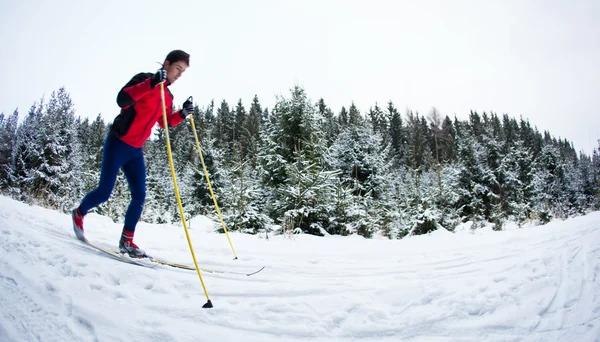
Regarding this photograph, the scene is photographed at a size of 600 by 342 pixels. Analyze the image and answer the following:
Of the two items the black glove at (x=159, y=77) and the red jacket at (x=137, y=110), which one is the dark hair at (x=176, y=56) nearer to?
the red jacket at (x=137, y=110)

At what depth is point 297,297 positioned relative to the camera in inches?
88.3

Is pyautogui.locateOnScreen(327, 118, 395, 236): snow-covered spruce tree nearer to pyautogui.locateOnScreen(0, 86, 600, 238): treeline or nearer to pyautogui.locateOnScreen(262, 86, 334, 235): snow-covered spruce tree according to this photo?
pyautogui.locateOnScreen(0, 86, 600, 238): treeline

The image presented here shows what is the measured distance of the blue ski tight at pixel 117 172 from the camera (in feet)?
9.94

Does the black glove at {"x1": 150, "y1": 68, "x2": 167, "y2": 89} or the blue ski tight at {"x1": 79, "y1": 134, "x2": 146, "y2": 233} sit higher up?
the black glove at {"x1": 150, "y1": 68, "x2": 167, "y2": 89}

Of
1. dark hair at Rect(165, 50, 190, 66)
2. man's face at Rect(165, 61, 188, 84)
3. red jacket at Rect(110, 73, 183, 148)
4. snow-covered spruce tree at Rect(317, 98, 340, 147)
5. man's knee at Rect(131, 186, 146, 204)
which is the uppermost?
snow-covered spruce tree at Rect(317, 98, 340, 147)

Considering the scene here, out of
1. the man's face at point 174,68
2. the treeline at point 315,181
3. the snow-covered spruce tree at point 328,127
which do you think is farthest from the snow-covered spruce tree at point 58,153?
the man's face at point 174,68

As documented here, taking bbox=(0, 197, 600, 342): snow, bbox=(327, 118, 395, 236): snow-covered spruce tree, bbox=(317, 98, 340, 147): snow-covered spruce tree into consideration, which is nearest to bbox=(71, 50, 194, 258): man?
bbox=(0, 197, 600, 342): snow

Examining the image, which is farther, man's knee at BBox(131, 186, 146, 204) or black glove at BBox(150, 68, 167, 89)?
man's knee at BBox(131, 186, 146, 204)

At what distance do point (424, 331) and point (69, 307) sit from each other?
2.25 meters

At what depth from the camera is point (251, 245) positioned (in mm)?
4402

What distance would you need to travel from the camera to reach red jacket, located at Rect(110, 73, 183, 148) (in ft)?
8.89

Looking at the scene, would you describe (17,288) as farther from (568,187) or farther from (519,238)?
(568,187)

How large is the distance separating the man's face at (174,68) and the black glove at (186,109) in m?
0.39

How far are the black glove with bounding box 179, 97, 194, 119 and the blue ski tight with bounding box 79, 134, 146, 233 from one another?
2.08 feet
